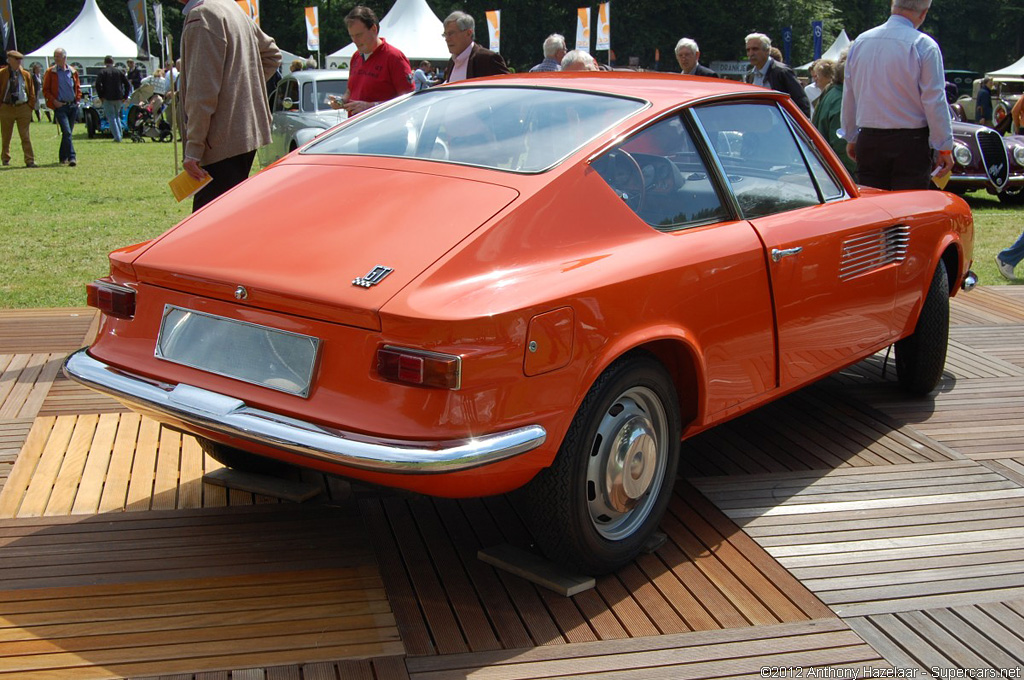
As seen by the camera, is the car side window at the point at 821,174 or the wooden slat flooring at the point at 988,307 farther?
the wooden slat flooring at the point at 988,307

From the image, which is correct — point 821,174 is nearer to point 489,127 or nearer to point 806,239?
point 806,239

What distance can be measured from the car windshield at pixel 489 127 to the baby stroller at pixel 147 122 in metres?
21.2

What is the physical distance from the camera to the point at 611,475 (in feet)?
10.4

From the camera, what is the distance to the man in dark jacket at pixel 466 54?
789 centimetres

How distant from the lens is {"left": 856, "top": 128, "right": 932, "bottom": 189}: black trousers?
6.30 metres

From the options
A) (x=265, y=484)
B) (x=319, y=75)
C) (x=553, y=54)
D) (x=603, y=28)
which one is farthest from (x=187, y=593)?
(x=603, y=28)

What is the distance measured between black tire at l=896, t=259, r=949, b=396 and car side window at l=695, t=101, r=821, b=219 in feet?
3.78

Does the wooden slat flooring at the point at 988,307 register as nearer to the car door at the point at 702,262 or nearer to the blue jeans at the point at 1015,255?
the blue jeans at the point at 1015,255

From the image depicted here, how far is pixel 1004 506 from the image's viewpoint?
396 centimetres

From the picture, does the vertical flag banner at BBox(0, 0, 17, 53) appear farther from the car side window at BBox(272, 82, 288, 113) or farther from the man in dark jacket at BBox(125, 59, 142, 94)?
the man in dark jacket at BBox(125, 59, 142, 94)

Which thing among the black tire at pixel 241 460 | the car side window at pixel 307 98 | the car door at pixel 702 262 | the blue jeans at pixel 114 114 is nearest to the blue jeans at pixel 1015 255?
the car door at pixel 702 262

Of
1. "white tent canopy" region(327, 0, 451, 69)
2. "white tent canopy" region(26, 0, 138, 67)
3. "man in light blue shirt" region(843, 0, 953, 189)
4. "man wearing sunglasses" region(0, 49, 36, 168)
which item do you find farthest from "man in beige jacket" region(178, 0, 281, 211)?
"white tent canopy" region(26, 0, 138, 67)

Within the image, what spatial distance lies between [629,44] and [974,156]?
170ft

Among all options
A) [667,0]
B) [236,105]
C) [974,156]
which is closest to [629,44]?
[667,0]
